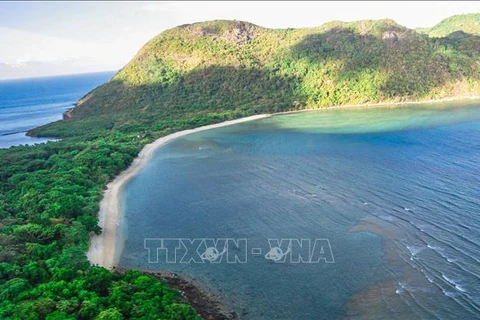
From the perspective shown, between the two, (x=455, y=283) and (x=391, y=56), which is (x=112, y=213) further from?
(x=391, y=56)

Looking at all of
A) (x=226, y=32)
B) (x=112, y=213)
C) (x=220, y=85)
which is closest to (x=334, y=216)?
(x=112, y=213)

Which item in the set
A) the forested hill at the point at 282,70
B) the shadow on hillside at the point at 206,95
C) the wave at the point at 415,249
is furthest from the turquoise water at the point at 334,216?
the forested hill at the point at 282,70

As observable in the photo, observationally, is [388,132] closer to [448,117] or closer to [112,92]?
[448,117]

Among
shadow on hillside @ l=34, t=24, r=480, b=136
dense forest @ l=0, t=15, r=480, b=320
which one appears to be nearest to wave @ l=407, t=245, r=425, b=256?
dense forest @ l=0, t=15, r=480, b=320

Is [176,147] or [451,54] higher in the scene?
[451,54]

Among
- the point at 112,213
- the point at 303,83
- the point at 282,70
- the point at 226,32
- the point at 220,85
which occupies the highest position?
the point at 226,32

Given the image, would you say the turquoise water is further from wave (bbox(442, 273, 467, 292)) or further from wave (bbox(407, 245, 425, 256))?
wave (bbox(407, 245, 425, 256))

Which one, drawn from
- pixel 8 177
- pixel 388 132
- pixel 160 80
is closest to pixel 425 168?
pixel 388 132

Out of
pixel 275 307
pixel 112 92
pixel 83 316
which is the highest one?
pixel 112 92
